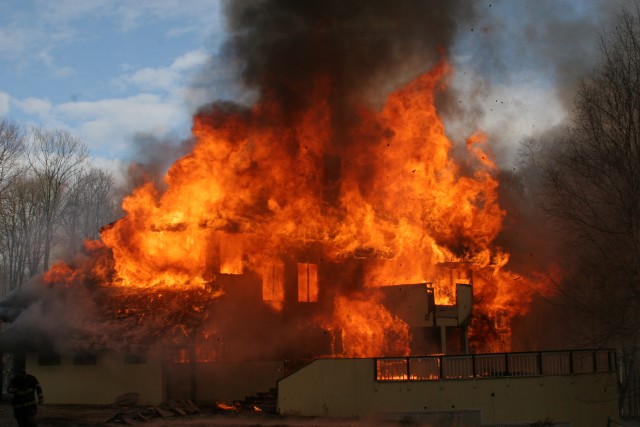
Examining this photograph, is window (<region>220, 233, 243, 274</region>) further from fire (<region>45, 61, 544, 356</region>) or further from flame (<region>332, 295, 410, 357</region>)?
flame (<region>332, 295, 410, 357</region>)

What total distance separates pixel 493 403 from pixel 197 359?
1147 centimetres

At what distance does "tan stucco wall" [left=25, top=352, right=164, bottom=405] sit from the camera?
25789 millimetres

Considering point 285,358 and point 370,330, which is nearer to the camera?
point 285,358

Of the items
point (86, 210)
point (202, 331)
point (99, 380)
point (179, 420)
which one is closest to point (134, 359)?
point (99, 380)

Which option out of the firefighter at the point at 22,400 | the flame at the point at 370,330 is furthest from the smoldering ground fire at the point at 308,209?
the firefighter at the point at 22,400

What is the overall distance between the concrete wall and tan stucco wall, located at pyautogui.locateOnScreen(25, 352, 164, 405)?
74 centimetres

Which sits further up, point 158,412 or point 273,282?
point 273,282

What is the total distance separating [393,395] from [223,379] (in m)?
7.33

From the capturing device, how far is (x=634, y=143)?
2869 centimetres

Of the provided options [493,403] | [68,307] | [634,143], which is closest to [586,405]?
[493,403]

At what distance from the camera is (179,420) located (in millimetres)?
23172

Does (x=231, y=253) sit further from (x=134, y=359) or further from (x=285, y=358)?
(x=134, y=359)

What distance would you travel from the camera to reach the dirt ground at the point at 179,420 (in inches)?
875

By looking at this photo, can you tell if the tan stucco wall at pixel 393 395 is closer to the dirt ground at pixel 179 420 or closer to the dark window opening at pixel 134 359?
the dirt ground at pixel 179 420
